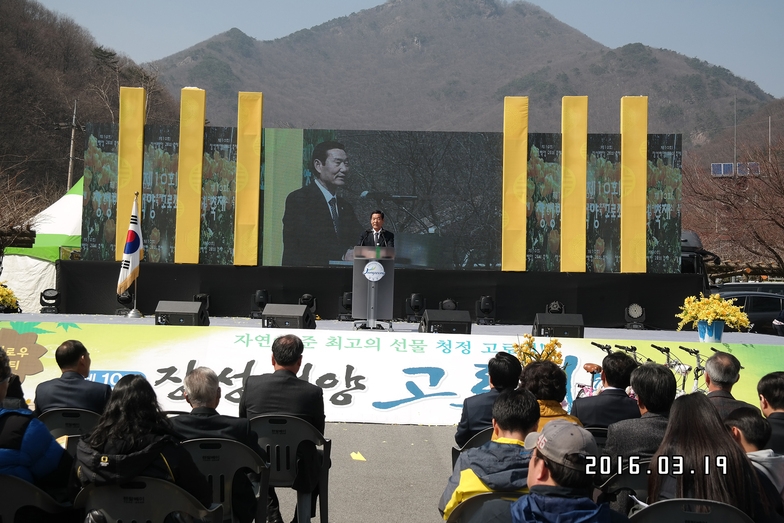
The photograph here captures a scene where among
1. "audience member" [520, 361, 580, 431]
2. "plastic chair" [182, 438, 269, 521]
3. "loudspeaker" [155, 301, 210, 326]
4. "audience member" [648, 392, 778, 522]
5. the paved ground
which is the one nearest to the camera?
"audience member" [648, 392, 778, 522]

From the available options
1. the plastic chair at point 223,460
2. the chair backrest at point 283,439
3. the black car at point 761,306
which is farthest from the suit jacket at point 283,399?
the black car at point 761,306

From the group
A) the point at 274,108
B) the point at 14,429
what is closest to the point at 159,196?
the point at 14,429

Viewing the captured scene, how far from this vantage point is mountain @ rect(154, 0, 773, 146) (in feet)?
452

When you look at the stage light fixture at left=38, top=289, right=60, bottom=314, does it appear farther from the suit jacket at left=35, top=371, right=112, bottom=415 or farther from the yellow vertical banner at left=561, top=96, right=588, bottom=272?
the suit jacket at left=35, top=371, right=112, bottom=415

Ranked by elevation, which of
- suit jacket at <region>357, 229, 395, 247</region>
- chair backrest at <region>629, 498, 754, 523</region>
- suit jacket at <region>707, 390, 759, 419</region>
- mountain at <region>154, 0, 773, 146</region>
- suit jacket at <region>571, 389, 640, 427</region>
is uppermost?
mountain at <region>154, 0, 773, 146</region>

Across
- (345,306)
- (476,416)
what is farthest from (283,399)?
(345,306)

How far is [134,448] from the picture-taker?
3.07 meters

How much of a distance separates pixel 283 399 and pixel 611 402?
186 cm

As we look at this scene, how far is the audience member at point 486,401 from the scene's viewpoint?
430 centimetres

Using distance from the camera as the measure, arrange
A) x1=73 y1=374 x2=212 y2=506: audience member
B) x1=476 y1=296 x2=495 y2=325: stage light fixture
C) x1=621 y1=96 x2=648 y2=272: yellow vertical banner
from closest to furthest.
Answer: x1=73 y1=374 x2=212 y2=506: audience member
x1=476 y1=296 x2=495 y2=325: stage light fixture
x1=621 y1=96 x2=648 y2=272: yellow vertical banner

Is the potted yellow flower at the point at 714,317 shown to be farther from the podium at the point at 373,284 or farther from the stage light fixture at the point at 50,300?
the stage light fixture at the point at 50,300

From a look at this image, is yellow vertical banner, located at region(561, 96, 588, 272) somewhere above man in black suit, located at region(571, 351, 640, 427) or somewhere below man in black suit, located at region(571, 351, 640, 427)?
above

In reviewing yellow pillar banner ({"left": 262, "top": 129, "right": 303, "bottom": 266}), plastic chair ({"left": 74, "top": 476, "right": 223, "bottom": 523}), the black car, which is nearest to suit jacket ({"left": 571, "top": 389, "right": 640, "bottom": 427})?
plastic chair ({"left": 74, "top": 476, "right": 223, "bottom": 523})

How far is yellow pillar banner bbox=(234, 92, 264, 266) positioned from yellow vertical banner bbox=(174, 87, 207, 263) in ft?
2.30
